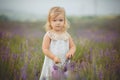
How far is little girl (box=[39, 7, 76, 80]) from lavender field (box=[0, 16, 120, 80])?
72 mm

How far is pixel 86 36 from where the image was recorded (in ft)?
9.50

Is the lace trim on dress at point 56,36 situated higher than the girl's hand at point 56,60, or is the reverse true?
the lace trim on dress at point 56,36

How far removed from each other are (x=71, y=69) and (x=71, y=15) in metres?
0.47

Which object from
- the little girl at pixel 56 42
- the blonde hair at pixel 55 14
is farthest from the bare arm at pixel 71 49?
the blonde hair at pixel 55 14

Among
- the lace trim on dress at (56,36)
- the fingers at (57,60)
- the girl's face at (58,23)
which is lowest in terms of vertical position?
the fingers at (57,60)

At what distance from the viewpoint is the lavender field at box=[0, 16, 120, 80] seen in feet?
9.11

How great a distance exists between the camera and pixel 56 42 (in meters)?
2.65

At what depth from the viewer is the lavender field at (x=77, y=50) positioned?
278 centimetres

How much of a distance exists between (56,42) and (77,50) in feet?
0.79

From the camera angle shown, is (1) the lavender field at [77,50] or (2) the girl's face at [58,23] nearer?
(2) the girl's face at [58,23]

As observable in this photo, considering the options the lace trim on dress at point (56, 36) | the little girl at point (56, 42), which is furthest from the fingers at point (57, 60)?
the lace trim on dress at point (56, 36)

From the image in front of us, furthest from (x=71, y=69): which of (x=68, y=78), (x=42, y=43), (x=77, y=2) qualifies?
(x=77, y=2)

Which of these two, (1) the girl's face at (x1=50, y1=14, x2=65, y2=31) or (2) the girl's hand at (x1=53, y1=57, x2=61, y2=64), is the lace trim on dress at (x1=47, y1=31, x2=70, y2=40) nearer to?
(1) the girl's face at (x1=50, y1=14, x2=65, y2=31)

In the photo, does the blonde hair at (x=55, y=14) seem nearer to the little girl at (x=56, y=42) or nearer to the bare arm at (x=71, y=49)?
the little girl at (x=56, y=42)
